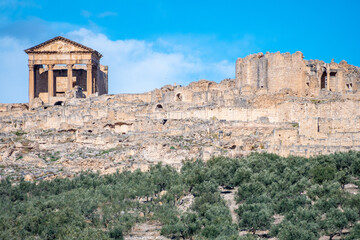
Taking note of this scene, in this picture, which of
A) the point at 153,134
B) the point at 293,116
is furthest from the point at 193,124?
the point at 293,116

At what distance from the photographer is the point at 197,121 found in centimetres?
6047

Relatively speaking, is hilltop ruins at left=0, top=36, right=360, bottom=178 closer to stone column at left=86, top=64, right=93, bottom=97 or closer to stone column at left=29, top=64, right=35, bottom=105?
stone column at left=29, top=64, right=35, bottom=105

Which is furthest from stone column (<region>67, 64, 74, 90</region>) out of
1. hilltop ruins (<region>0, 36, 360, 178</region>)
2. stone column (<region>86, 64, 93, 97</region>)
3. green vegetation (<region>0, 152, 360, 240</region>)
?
green vegetation (<region>0, 152, 360, 240</region>)

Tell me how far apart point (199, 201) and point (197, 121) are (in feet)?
54.6

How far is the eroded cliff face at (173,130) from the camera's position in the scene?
174 feet

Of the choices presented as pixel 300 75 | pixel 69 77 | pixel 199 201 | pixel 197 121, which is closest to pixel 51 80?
pixel 69 77

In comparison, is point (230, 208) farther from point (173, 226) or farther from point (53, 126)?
point (53, 126)

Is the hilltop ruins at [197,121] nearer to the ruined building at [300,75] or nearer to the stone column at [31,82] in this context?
the ruined building at [300,75]

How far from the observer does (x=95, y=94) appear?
248ft

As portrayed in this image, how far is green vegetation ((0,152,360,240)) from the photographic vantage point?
3988 cm

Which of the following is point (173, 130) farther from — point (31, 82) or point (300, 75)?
point (31, 82)

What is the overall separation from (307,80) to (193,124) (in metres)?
12.9

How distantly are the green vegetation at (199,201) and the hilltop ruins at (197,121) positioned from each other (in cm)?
260

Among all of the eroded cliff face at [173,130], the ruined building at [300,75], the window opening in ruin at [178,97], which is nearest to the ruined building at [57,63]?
the eroded cliff face at [173,130]
